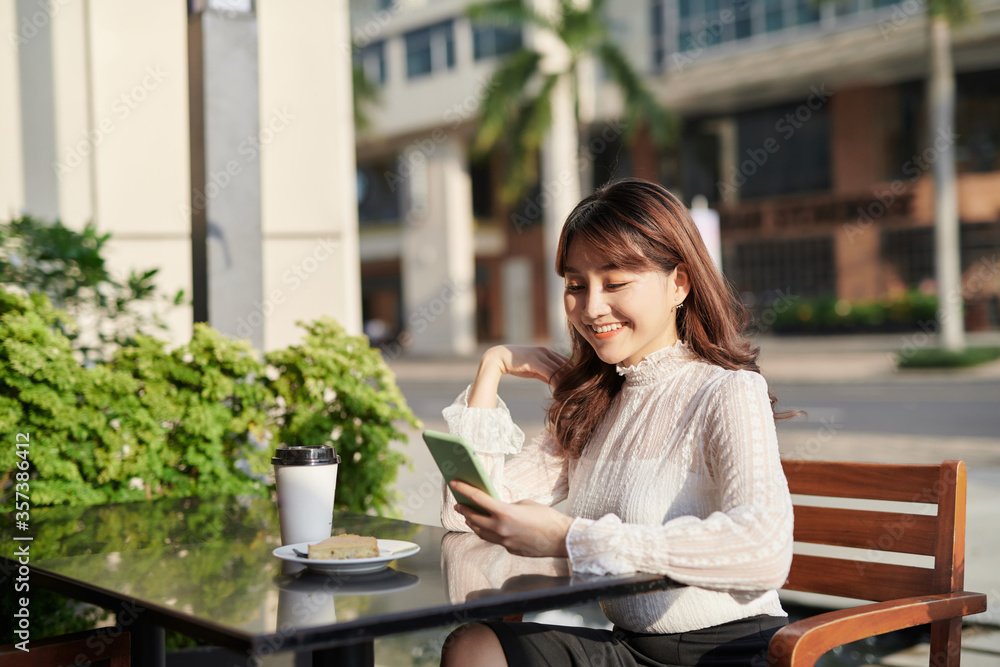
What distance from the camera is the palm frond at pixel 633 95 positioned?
2280cm

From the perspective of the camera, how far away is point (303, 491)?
192 cm

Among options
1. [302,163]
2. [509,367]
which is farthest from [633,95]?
[509,367]

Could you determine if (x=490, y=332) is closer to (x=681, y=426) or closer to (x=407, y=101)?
(x=407, y=101)

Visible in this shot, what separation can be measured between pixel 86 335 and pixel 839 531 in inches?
164

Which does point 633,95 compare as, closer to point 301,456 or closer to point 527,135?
point 527,135

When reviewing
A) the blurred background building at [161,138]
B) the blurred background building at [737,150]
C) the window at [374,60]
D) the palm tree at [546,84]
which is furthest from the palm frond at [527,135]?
the blurred background building at [161,138]

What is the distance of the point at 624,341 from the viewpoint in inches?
79.7

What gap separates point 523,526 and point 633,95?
→ 2222cm

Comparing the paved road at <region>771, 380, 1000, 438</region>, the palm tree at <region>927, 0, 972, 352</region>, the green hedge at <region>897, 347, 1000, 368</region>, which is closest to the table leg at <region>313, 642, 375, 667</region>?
the paved road at <region>771, 380, 1000, 438</region>

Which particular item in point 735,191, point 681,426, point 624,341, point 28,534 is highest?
point 735,191

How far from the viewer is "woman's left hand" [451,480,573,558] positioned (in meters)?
1.65

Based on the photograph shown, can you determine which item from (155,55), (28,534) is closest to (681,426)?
(28,534)

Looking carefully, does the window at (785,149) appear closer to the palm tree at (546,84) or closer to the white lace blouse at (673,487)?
the palm tree at (546,84)

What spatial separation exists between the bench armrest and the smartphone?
523 mm
